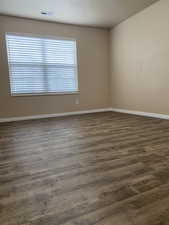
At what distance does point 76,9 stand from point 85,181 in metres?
3.85

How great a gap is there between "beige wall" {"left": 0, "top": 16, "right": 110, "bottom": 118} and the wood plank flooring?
6.55 ft

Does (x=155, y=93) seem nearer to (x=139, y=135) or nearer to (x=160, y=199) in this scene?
(x=139, y=135)

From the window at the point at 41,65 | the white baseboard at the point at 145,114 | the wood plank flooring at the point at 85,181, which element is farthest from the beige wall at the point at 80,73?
the wood plank flooring at the point at 85,181

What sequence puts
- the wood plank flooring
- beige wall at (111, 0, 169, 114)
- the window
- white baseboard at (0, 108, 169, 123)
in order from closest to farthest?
1. the wood plank flooring
2. beige wall at (111, 0, 169, 114)
3. white baseboard at (0, 108, 169, 123)
4. the window

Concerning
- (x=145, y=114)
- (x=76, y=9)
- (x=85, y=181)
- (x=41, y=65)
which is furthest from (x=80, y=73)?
(x=85, y=181)

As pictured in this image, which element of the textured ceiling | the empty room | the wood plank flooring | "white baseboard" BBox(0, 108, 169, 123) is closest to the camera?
the wood plank flooring

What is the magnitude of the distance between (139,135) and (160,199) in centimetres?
167

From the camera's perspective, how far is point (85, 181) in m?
1.47

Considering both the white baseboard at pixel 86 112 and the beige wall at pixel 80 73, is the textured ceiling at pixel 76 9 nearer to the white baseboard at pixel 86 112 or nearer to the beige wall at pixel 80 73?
the beige wall at pixel 80 73

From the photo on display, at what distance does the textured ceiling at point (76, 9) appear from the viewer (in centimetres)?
362

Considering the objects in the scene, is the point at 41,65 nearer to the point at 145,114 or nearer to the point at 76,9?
the point at 76,9

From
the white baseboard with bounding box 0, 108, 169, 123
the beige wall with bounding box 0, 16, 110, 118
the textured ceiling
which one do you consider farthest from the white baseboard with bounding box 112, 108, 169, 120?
the textured ceiling

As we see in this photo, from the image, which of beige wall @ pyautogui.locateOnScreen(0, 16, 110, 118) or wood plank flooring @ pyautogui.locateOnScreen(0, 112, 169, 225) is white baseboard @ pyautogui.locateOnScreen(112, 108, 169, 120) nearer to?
beige wall @ pyautogui.locateOnScreen(0, 16, 110, 118)

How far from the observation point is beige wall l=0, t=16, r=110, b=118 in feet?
14.0
